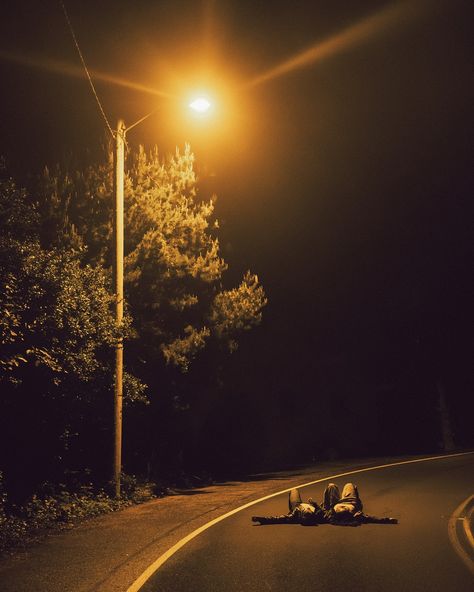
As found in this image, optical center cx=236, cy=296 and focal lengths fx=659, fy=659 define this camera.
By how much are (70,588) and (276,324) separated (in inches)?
1055

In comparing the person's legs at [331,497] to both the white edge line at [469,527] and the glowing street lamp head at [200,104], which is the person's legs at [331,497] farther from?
the glowing street lamp head at [200,104]

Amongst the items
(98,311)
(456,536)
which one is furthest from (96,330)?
(456,536)

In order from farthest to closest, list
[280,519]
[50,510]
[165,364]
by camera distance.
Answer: [165,364]
[50,510]
[280,519]

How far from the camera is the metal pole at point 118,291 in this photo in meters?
15.0

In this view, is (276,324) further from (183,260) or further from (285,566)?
(285,566)

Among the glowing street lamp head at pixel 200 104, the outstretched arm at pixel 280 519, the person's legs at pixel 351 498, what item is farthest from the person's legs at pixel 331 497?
the glowing street lamp head at pixel 200 104

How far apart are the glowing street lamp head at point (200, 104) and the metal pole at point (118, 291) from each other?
2384mm

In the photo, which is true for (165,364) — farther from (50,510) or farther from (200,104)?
(200,104)

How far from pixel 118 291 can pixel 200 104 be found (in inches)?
184

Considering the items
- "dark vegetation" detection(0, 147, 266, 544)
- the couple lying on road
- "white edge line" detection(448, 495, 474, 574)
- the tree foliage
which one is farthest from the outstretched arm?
the tree foliage

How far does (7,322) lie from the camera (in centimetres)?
1066

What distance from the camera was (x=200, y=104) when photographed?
49.0 ft

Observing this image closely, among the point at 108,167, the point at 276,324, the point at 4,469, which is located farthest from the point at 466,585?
the point at 276,324

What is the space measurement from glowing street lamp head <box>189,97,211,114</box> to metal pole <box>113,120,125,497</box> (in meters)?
2.38
